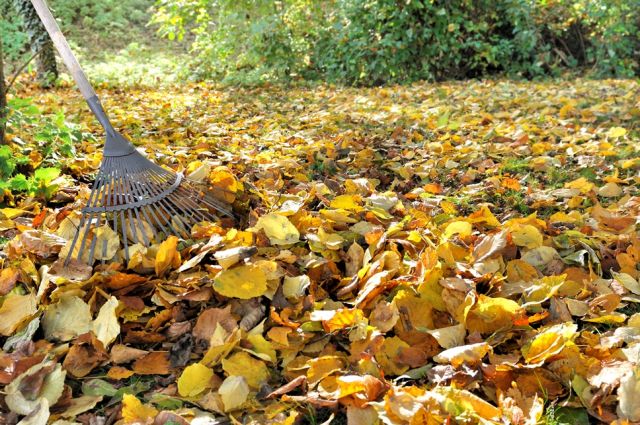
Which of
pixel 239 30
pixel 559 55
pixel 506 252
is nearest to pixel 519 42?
pixel 559 55

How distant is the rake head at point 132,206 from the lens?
6.24 feet

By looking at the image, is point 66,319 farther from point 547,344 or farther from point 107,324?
point 547,344

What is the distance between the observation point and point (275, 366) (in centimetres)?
153

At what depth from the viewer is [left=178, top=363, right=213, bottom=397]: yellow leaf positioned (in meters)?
1.42

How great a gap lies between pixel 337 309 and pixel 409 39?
18.4ft

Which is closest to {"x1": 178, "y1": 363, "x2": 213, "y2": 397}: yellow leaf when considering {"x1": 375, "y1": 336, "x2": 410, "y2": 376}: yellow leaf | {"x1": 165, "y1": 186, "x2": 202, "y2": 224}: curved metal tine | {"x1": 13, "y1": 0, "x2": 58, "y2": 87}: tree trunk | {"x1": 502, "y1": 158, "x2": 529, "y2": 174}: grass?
{"x1": 375, "y1": 336, "x2": 410, "y2": 376}: yellow leaf

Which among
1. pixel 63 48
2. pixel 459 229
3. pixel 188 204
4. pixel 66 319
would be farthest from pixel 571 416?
pixel 63 48

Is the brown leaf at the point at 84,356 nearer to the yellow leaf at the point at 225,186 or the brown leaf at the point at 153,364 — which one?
the brown leaf at the point at 153,364

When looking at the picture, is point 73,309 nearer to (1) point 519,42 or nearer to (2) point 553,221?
(2) point 553,221

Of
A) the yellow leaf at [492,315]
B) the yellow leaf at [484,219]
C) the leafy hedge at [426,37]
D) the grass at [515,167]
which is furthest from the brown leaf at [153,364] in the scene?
the leafy hedge at [426,37]

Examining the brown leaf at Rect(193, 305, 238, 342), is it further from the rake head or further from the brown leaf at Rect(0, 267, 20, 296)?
the brown leaf at Rect(0, 267, 20, 296)

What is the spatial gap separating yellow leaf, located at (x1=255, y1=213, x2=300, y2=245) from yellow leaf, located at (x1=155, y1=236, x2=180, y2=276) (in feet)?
1.01

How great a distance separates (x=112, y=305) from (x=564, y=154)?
2702 millimetres

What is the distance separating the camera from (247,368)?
146 centimetres
